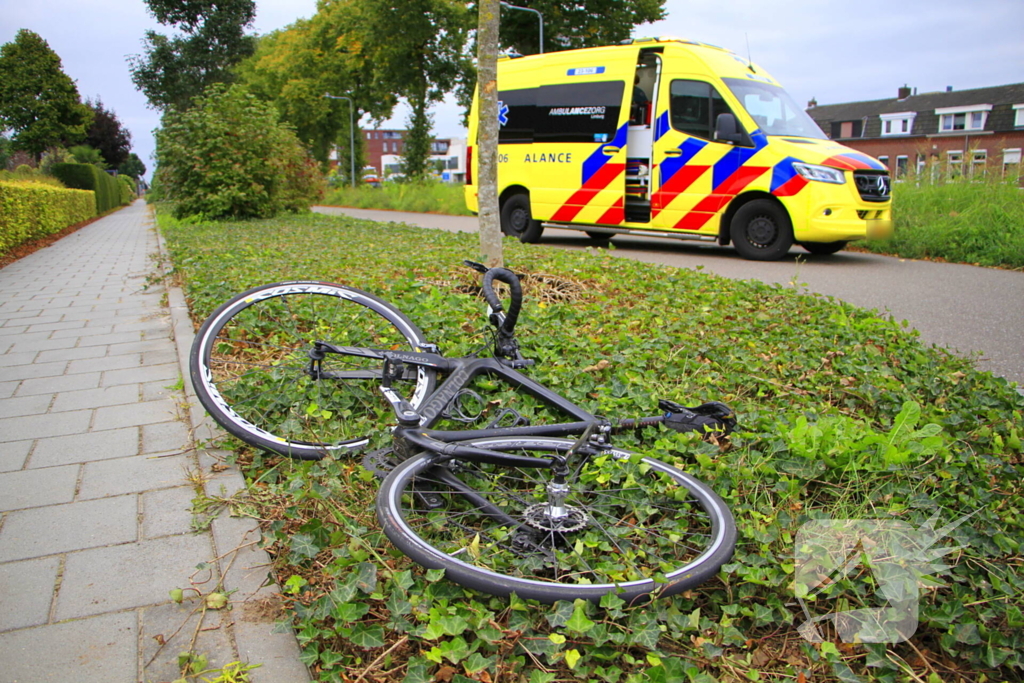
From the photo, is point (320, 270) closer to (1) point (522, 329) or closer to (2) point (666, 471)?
(1) point (522, 329)

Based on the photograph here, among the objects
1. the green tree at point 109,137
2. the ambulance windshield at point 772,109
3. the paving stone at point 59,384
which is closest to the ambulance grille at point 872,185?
the ambulance windshield at point 772,109

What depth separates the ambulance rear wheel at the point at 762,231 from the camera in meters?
9.55

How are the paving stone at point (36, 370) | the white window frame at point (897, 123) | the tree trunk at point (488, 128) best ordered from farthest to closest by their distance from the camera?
the white window frame at point (897, 123) → the tree trunk at point (488, 128) → the paving stone at point (36, 370)

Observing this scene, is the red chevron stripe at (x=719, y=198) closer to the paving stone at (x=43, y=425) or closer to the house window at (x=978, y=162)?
the house window at (x=978, y=162)

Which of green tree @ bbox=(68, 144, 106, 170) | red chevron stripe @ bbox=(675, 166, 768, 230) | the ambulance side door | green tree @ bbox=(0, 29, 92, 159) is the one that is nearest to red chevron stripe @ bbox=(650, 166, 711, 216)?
the ambulance side door

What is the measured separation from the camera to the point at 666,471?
94.1 inches

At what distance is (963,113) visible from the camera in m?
50.8

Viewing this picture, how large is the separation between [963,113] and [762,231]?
→ 51.7 metres

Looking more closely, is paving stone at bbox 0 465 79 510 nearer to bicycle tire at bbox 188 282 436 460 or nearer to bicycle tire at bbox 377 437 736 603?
bicycle tire at bbox 188 282 436 460

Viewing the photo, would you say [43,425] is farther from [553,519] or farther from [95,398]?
[553,519]

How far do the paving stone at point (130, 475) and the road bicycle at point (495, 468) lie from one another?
0.29m

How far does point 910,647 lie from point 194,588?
207cm

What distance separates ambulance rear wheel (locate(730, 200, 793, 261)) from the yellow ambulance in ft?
0.04

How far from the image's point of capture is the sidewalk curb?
1.90 metres
